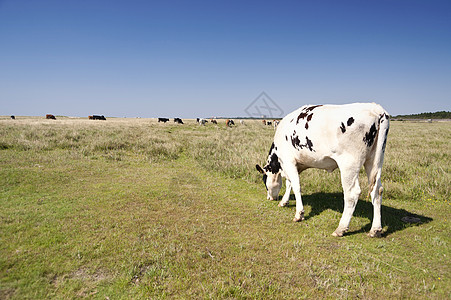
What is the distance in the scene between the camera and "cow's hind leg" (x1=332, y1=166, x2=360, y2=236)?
4812mm

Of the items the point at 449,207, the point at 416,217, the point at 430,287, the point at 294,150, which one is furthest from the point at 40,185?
the point at 449,207

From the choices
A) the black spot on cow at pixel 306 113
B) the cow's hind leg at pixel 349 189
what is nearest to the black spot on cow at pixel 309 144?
the black spot on cow at pixel 306 113

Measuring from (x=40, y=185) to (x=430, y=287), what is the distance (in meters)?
10.5

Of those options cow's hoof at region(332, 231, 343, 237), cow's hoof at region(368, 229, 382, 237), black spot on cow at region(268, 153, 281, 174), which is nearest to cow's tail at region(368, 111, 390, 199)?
cow's hoof at region(368, 229, 382, 237)

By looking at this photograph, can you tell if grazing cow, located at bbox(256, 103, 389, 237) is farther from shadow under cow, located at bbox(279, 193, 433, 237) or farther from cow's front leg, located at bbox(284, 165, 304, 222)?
shadow under cow, located at bbox(279, 193, 433, 237)

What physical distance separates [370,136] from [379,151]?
0.41 meters

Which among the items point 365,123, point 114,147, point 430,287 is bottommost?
point 430,287

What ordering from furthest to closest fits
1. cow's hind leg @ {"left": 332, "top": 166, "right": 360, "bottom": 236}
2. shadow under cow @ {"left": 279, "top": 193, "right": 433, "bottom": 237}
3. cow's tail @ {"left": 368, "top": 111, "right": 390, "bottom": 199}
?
1. shadow under cow @ {"left": 279, "top": 193, "right": 433, "bottom": 237}
2. cow's hind leg @ {"left": 332, "top": 166, "right": 360, "bottom": 236}
3. cow's tail @ {"left": 368, "top": 111, "right": 390, "bottom": 199}

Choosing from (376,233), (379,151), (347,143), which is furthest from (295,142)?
(376,233)

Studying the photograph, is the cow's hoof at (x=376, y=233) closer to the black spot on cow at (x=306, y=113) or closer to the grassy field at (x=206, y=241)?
the grassy field at (x=206, y=241)

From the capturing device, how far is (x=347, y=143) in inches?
188

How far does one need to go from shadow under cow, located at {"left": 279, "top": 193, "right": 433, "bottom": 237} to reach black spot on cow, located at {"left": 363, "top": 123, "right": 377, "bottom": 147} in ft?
7.28

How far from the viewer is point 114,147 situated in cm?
1510

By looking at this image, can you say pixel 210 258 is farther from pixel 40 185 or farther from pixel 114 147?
pixel 114 147
